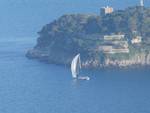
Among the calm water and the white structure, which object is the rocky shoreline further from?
the white structure

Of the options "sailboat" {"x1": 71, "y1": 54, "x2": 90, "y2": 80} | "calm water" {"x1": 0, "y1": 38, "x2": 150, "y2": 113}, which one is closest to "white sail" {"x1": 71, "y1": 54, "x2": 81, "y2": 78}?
"sailboat" {"x1": 71, "y1": 54, "x2": 90, "y2": 80}

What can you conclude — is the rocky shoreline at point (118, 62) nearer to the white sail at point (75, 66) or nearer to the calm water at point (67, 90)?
the white sail at point (75, 66)

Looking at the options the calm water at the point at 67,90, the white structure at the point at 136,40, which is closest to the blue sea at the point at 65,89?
the calm water at the point at 67,90

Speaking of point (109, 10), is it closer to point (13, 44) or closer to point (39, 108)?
point (13, 44)

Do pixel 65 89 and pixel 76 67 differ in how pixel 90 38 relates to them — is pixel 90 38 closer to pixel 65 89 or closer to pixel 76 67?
pixel 76 67

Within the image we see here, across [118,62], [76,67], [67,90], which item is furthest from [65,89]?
[118,62]

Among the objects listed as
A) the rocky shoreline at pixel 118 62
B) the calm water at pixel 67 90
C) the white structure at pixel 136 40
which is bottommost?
the calm water at pixel 67 90

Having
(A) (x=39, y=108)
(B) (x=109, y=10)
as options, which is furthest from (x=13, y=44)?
(A) (x=39, y=108)
